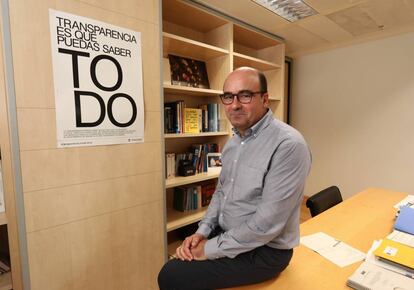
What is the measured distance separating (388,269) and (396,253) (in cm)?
10

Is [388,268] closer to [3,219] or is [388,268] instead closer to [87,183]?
[87,183]

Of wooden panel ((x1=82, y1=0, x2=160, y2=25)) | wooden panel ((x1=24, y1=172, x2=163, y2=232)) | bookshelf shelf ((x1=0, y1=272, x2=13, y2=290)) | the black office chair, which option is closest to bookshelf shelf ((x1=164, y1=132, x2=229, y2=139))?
wooden panel ((x1=24, y1=172, x2=163, y2=232))

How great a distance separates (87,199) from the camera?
147 cm

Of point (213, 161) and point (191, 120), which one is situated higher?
point (191, 120)

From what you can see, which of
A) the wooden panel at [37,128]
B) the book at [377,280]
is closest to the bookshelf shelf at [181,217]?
the wooden panel at [37,128]

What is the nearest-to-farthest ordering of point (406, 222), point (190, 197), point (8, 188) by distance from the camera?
1. point (8, 188)
2. point (406, 222)
3. point (190, 197)

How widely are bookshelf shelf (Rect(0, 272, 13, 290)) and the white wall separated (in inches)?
152

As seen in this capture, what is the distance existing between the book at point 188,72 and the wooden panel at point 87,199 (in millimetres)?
1032

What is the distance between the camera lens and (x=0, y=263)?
4.73ft

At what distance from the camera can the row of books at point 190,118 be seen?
7.39 ft

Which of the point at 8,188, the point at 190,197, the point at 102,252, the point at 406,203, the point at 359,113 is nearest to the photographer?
the point at 8,188

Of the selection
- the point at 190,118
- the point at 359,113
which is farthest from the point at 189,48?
the point at 359,113

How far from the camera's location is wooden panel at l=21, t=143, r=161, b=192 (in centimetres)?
128

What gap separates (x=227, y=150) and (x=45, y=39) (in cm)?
114
